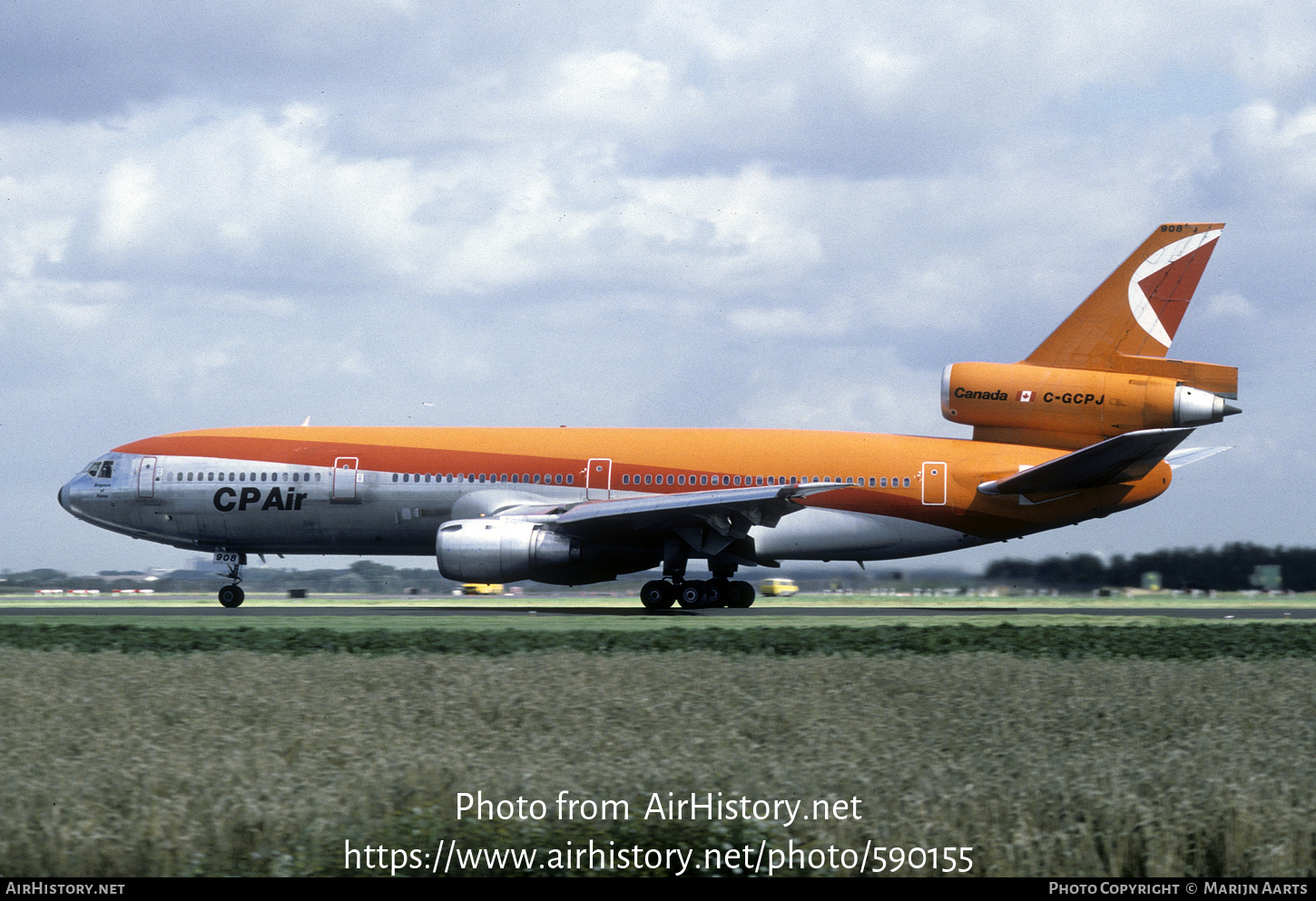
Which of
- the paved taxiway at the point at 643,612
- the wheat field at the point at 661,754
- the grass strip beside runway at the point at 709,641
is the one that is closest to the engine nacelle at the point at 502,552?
the paved taxiway at the point at 643,612

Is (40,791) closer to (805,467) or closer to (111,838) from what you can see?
(111,838)

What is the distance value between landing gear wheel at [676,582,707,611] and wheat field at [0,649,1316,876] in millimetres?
11662

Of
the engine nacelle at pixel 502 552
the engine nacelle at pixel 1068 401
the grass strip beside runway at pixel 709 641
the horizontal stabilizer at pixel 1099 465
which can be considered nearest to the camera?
the grass strip beside runway at pixel 709 641

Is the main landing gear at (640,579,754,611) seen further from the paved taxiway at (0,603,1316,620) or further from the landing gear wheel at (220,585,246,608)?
the landing gear wheel at (220,585,246,608)

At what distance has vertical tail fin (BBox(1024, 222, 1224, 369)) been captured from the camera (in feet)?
85.7

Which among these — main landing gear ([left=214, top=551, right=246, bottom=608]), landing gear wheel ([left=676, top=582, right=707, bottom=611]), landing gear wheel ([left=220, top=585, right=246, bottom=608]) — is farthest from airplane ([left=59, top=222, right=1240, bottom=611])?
landing gear wheel ([left=220, top=585, right=246, bottom=608])

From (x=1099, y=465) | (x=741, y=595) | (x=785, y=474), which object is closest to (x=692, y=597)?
(x=741, y=595)

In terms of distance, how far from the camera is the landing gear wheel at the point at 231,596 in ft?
91.5

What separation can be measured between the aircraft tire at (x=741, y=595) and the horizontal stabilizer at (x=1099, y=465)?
521 cm

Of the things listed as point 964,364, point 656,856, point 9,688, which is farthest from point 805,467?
point 656,856

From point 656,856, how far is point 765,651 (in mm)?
9263

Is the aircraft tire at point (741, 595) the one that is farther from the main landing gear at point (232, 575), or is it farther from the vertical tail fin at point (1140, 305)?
the main landing gear at point (232, 575)

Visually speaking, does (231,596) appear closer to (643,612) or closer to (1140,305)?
(643,612)
